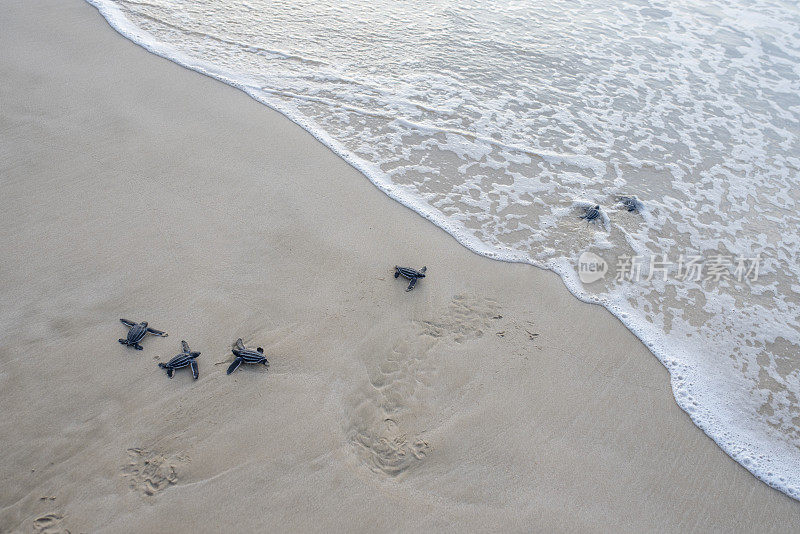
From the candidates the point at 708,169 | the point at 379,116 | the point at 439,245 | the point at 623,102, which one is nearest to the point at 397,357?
the point at 439,245

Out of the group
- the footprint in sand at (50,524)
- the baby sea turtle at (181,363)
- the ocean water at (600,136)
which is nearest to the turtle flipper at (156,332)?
the baby sea turtle at (181,363)

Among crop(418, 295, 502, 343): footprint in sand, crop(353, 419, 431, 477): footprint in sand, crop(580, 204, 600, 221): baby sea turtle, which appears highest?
crop(580, 204, 600, 221): baby sea turtle

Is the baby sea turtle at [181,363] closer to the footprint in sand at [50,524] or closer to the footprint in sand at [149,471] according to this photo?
the footprint in sand at [149,471]

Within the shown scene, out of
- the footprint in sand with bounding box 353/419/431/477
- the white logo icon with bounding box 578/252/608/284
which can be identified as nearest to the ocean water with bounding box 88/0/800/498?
the white logo icon with bounding box 578/252/608/284

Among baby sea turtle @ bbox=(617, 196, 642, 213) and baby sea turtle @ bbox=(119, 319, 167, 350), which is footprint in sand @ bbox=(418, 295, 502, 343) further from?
baby sea turtle @ bbox=(617, 196, 642, 213)

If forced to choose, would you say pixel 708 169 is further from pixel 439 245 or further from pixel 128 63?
pixel 128 63

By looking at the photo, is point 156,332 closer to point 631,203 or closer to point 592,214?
point 592,214
